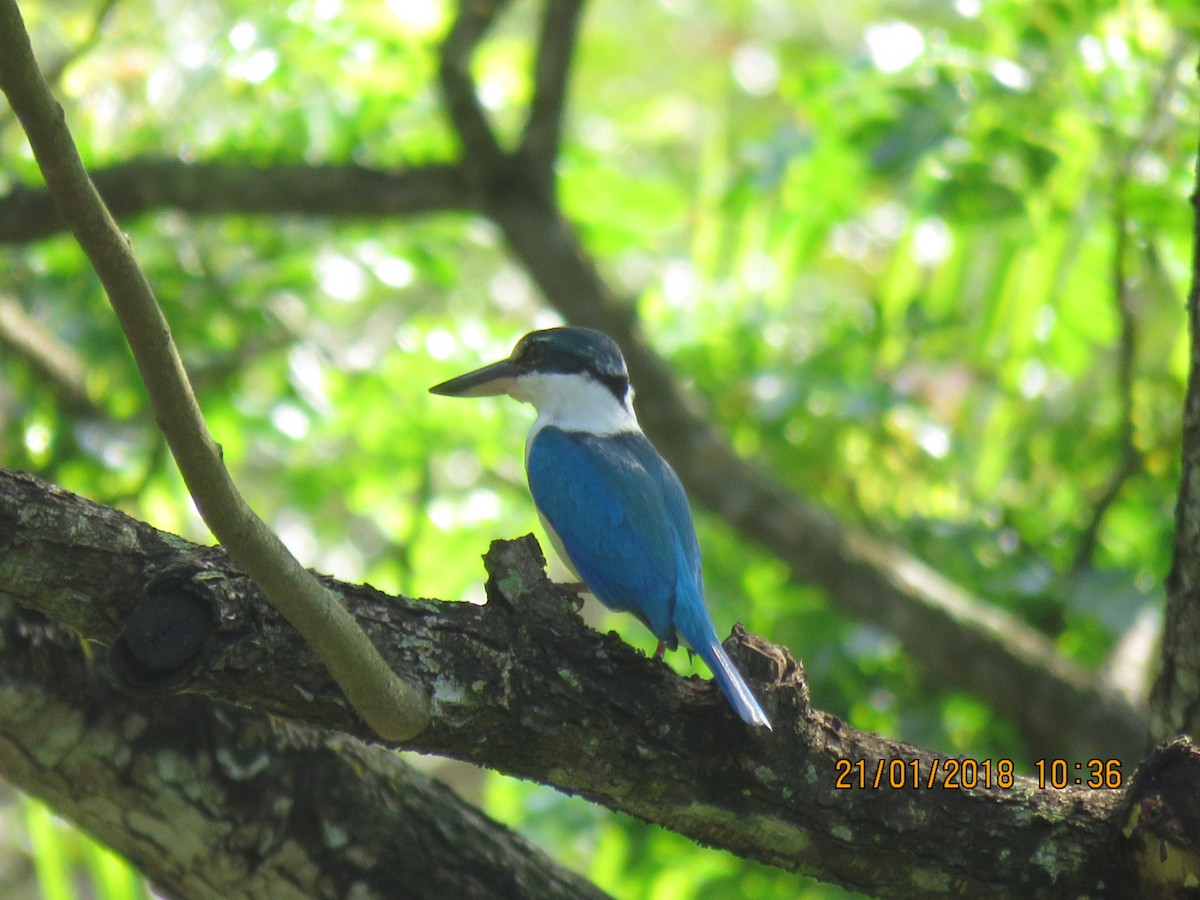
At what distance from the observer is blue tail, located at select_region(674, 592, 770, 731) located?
8.86 feet

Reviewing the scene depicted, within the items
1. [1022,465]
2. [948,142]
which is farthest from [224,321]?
[1022,465]

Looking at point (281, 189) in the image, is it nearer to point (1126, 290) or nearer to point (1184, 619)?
point (1126, 290)

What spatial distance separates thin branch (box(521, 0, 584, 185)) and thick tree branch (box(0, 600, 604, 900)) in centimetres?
328

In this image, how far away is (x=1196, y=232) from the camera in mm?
3475

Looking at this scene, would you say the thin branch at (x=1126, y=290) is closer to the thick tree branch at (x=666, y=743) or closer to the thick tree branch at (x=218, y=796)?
the thick tree branch at (x=666, y=743)

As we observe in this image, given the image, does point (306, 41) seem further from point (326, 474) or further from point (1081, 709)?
point (1081, 709)

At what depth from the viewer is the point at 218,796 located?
300 centimetres

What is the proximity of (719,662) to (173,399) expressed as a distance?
1253 mm

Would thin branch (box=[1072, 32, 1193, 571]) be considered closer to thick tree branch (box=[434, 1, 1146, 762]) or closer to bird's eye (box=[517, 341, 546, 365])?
thick tree branch (box=[434, 1, 1146, 762])

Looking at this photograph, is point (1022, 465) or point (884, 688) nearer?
point (884, 688)

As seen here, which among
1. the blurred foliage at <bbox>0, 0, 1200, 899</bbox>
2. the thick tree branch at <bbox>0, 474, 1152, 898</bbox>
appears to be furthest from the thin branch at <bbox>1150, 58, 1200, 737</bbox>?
the blurred foliage at <bbox>0, 0, 1200, 899</bbox>

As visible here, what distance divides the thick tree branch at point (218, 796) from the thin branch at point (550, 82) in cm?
328

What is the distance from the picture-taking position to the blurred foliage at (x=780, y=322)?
16.4 feet

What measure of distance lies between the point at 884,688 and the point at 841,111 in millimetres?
2415
